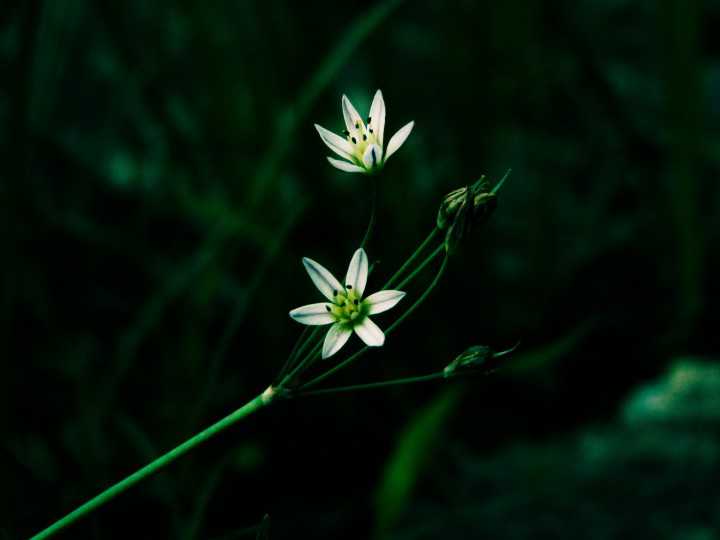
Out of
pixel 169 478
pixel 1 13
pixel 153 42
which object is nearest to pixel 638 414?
pixel 169 478

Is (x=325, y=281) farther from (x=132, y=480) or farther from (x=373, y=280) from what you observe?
(x=373, y=280)

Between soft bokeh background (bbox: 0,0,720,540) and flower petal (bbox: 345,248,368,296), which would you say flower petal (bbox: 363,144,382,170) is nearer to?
flower petal (bbox: 345,248,368,296)

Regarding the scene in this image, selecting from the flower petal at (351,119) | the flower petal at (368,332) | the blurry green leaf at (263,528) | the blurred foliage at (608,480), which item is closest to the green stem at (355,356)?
the flower petal at (368,332)

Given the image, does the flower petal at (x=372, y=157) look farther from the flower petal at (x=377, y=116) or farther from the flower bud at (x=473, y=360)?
the flower bud at (x=473, y=360)

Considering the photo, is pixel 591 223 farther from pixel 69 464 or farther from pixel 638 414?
pixel 69 464

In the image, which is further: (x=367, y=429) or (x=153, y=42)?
(x=153, y=42)

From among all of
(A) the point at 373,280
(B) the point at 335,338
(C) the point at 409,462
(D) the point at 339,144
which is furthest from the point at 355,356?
(A) the point at 373,280

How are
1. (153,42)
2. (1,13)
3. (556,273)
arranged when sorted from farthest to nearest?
1. (556,273)
2. (153,42)
3. (1,13)
